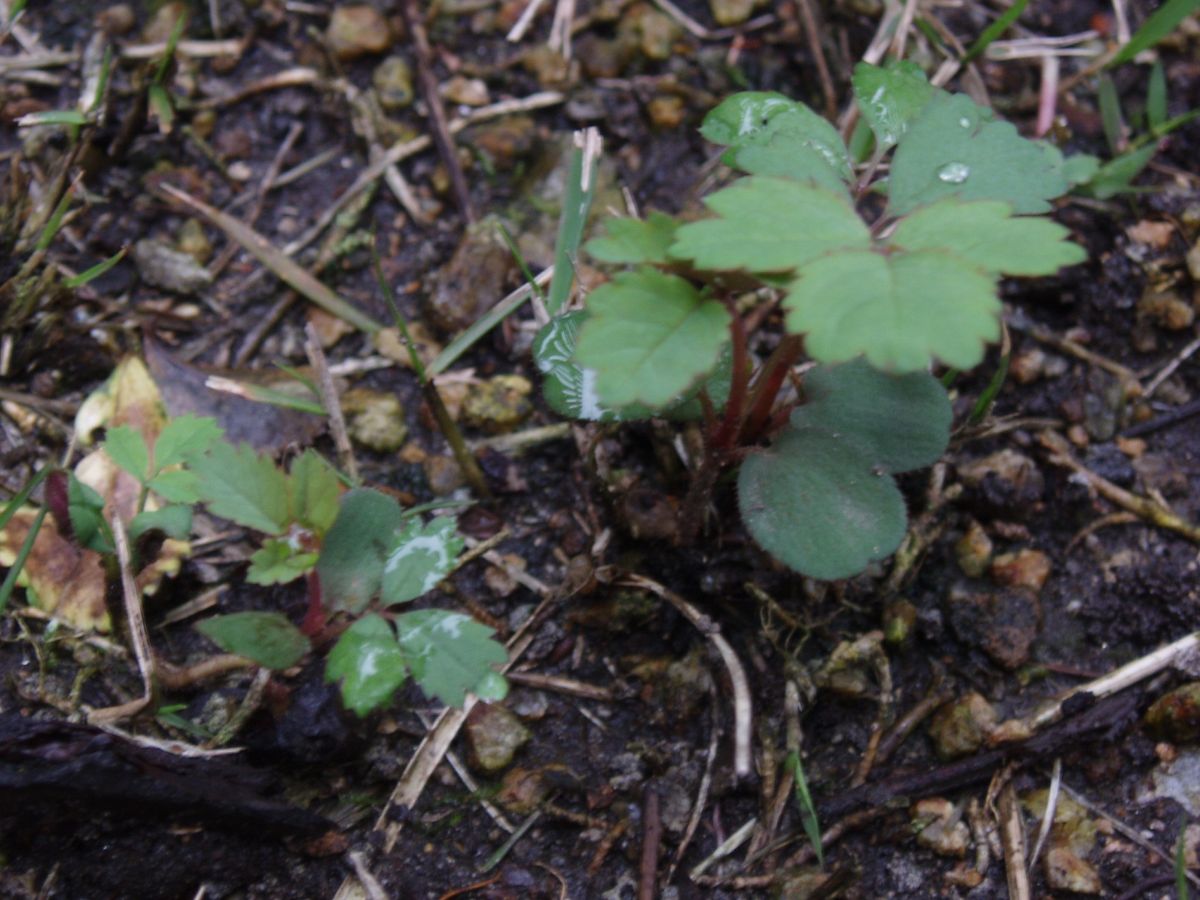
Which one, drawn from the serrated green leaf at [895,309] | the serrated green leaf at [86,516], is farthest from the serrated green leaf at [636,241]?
the serrated green leaf at [86,516]

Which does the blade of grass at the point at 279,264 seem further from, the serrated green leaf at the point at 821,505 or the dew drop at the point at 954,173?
the dew drop at the point at 954,173

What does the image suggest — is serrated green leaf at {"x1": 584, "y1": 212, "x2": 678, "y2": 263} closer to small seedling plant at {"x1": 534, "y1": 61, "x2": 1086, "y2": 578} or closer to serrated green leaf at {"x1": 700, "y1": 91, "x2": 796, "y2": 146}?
small seedling plant at {"x1": 534, "y1": 61, "x2": 1086, "y2": 578}

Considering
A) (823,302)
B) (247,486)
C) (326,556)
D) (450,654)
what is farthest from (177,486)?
(823,302)

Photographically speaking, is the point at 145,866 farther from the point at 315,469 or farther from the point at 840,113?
the point at 840,113

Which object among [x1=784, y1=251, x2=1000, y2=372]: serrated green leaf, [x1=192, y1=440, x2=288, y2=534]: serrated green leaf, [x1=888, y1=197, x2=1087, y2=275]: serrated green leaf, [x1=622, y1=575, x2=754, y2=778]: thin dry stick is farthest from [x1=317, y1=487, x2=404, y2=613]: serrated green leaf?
[x1=888, y1=197, x2=1087, y2=275]: serrated green leaf

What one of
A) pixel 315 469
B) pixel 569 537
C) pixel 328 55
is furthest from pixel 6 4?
pixel 569 537
